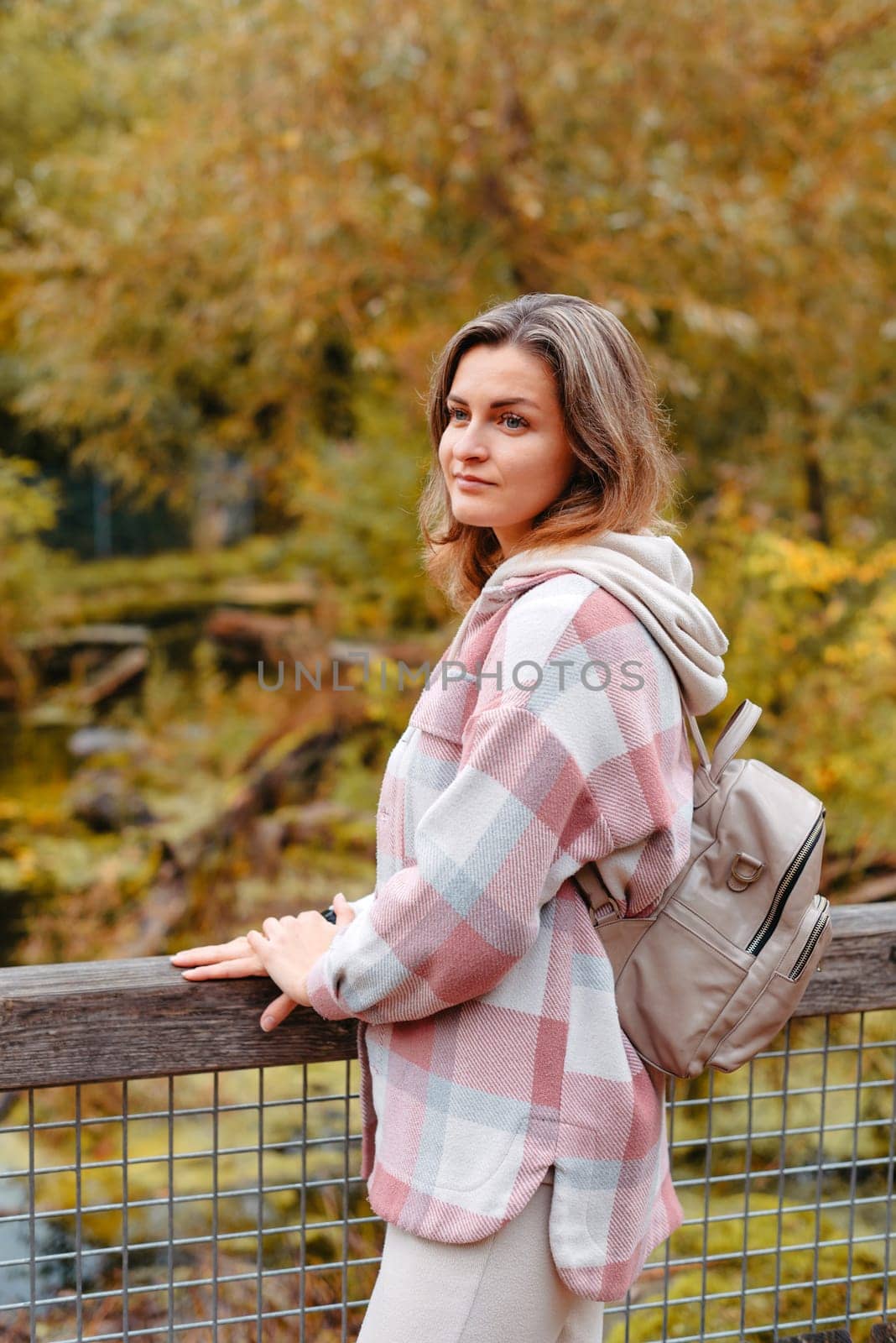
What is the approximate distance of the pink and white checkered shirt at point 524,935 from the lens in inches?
48.9

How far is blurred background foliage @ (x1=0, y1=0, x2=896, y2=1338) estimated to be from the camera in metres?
5.61

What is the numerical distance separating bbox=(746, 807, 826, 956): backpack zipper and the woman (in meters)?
0.12

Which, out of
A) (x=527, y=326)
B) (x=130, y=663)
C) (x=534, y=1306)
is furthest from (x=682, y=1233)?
(x=130, y=663)

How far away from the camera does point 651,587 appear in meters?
1.34

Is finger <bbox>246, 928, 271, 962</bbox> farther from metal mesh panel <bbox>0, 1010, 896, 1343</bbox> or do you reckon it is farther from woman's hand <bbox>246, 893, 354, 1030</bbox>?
metal mesh panel <bbox>0, 1010, 896, 1343</bbox>

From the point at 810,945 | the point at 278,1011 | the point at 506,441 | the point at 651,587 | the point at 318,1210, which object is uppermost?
the point at 506,441

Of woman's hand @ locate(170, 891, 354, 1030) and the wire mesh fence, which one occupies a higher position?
woman's hand @ locate(170, 891, 354, 1030)

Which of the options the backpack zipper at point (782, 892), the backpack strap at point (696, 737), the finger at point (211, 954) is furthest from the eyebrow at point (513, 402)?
the finger at point (211, 954)

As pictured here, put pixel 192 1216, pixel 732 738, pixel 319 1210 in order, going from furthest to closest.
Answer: pixel 192 1216 → pixel 319 1210 → pixel 732 738

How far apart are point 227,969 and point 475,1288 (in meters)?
0.45

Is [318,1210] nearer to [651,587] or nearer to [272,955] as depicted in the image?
[272,955]

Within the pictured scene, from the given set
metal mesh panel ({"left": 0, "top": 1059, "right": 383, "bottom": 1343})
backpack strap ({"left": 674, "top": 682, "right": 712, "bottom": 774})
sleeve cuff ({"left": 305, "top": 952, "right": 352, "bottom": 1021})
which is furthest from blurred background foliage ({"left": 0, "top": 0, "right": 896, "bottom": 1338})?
sleeve cuff ({"left": 305, "top": 952, "right": 352, "bottom": 1021})

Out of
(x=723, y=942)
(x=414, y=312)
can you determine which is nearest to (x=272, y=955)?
(x=723, y=942)

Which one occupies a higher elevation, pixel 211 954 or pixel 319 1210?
pixel 211 954
